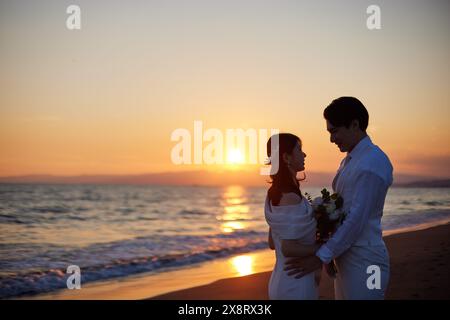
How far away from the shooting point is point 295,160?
397cm

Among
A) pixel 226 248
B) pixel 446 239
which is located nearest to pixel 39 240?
pixel 226 248

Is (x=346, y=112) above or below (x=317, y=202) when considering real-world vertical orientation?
above

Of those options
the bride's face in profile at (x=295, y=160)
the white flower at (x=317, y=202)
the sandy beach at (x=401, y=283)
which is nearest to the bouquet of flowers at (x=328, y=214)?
the white flower at (x=317, y=202)

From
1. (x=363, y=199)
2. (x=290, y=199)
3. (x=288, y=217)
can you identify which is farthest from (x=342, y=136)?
(x=288, y=217)

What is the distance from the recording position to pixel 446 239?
15.2m

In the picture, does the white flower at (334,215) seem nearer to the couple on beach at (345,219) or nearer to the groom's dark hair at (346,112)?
the couple on beach at (345,219)

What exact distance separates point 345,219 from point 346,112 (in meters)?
0.77

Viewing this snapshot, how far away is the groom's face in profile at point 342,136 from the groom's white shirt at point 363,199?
0.07 meters

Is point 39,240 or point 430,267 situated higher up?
point 430,267

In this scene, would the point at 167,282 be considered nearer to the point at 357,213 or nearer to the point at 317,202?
the point at 317,202

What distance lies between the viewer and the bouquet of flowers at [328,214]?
3914 millimetres
